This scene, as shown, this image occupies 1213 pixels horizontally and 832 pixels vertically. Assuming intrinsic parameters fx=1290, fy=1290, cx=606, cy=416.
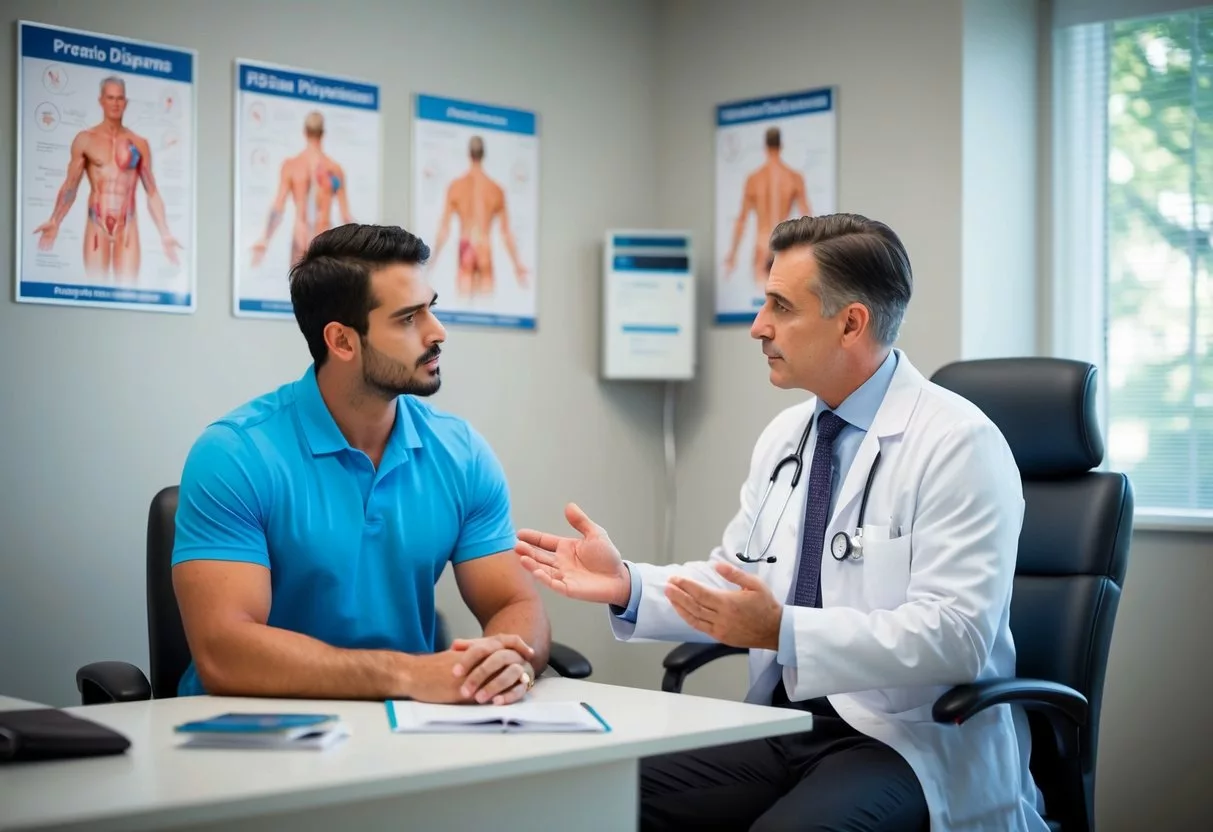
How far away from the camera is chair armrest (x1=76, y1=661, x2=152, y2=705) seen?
A: 2211 mm

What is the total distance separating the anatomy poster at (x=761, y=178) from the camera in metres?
4.00

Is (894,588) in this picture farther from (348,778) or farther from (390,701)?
(348,778)

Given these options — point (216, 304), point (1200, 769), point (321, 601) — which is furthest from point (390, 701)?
point (1200, 769)

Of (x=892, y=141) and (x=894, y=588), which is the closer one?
(x=894, y=588)

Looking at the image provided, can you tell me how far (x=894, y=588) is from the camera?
7.20ft

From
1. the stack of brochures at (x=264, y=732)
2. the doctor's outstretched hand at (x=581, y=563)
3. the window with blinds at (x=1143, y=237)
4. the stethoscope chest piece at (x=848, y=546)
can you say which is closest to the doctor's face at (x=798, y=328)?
the stethoscope chest piece at (x=848, y=546)

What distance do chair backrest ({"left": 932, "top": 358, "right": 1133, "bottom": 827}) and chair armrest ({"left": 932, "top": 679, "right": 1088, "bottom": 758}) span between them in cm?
9

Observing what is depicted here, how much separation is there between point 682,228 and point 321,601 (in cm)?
248

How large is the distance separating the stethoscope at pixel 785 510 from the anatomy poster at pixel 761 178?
163 centimetres

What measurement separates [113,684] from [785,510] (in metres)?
1.25

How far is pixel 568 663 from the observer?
8.29 feet

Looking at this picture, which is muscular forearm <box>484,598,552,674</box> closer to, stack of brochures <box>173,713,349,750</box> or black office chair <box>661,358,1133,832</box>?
black office chair <box>661,358,1133,832</box>

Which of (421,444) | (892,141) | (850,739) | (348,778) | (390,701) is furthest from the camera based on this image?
(892,141)

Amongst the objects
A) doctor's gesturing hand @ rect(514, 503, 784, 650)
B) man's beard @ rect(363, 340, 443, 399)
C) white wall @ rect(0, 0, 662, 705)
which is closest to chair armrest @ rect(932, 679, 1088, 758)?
doctor's gesturing hand @ rect(514, 503, 784, 650)
